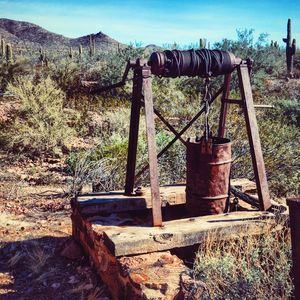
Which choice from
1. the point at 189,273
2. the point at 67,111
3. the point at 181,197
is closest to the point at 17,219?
the point at 181,197

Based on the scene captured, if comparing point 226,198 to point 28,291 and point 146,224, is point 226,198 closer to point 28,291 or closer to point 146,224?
point 146,224

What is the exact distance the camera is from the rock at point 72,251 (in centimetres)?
410

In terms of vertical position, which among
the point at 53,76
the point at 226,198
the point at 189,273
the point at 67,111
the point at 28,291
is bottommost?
the point at 28,291

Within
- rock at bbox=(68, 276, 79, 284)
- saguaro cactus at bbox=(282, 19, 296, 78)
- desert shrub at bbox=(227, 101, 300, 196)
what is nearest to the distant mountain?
saguaro cactus at bbox=(282, 19, 296, 78)

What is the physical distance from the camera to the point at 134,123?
3.96m

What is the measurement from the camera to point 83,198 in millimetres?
4137

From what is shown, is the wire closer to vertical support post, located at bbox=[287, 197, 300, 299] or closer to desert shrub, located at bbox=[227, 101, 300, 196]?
vertical support post, located at bbox=[287, 197, 300, 299]

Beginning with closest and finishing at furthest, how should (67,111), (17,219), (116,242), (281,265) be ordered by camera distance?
(281,265), (116,242), (17,219), (67,111)

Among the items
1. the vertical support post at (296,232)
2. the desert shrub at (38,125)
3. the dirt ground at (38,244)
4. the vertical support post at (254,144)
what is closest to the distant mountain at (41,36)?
the desert shrub at (38,125)

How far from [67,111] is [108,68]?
546 centimetres

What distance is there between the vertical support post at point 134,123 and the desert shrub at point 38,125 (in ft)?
14.8

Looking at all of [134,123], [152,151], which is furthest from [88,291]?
[134,123]

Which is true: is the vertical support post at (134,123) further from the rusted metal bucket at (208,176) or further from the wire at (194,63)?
the rusted metal bucket at (208,176)

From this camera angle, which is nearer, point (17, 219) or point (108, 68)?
point (17, 219)
